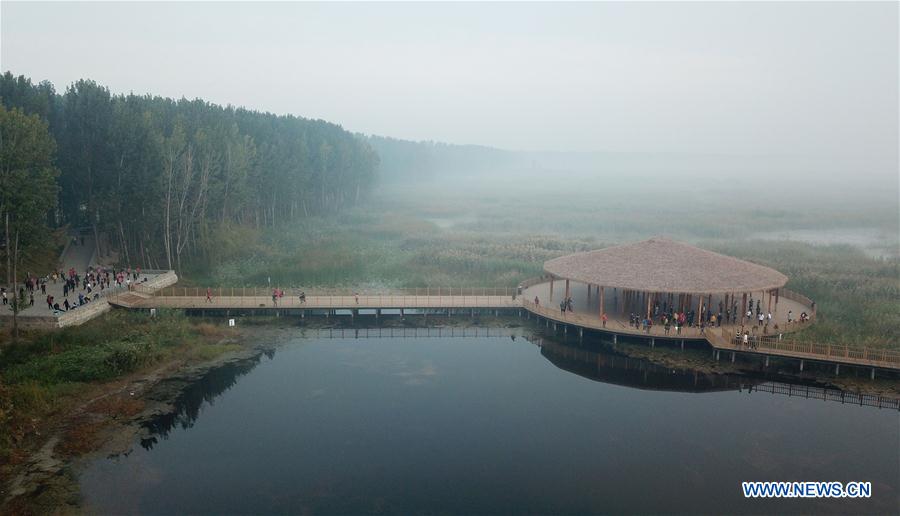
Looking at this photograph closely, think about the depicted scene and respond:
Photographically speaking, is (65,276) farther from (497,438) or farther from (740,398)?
(740,398)

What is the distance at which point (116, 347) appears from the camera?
128 ft

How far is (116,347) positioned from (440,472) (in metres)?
22.8

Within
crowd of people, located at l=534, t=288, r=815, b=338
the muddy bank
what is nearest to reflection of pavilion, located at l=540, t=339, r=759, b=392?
crowd of people, located at l=534, t=288, r=815, b=338

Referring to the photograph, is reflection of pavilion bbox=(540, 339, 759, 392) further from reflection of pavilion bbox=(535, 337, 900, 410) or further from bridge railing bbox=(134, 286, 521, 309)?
bridge railing bbox=(134, 286, 521, 309)

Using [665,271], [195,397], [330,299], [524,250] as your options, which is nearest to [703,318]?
[665,271]

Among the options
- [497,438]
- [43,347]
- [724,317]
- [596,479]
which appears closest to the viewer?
[596,479]

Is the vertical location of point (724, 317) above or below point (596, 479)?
above

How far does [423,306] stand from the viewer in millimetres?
51000

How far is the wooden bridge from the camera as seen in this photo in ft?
141

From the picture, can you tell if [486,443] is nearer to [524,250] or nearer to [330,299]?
[330,299]

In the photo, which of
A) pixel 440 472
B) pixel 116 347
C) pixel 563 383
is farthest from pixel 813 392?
pixel 116 347

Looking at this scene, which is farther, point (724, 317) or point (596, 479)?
point (724, 317)

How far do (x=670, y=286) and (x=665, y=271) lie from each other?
2357mm

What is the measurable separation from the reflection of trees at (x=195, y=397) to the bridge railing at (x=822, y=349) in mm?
30607
